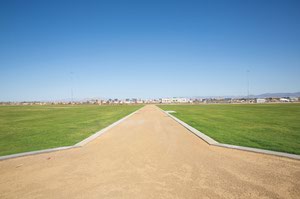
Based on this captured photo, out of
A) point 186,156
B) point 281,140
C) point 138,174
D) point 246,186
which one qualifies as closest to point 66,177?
point 138,174

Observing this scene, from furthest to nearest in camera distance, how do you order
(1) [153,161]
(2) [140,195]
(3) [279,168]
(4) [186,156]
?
(4) [186,156], (1) [153,161], (3) [279,168], (2) [140,195]

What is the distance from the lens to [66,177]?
529 cm

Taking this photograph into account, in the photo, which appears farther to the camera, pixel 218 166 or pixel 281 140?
pixel 281 140

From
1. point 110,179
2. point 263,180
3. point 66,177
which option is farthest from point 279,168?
point 66,177

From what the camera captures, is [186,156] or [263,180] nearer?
[263,180]

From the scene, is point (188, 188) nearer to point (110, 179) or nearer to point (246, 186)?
point (246, 186)

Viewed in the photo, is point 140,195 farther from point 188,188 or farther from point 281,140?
A: point 281,140

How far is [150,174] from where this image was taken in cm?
538

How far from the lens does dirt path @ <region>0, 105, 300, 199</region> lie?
4383 mm

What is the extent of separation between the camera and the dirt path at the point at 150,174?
173 inches

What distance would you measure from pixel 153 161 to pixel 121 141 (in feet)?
12.0

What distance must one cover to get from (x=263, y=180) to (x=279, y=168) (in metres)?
1.19

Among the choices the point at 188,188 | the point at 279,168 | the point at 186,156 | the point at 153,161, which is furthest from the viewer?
the point at 186,156

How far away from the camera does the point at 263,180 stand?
494cm
